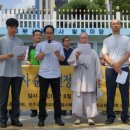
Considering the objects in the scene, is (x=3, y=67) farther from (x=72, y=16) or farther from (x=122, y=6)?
(x=122, y=6)

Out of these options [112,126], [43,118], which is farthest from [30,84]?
[112,126]

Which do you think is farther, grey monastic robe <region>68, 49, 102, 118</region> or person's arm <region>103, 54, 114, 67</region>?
grey monastic robe <region>68, 49, 102, 118</region>

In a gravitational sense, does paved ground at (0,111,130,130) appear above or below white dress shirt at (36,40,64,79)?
below

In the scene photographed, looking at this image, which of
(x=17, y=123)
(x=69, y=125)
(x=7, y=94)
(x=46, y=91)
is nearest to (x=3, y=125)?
(x=17, y=123)

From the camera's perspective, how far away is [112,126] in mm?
7785

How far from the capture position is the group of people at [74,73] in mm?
7562

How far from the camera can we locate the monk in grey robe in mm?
7855

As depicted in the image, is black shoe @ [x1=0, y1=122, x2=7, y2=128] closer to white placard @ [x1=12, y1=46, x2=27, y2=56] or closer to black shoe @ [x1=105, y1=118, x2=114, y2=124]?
white placard @ [x1=12, y1=46, x2=27, y2=56]

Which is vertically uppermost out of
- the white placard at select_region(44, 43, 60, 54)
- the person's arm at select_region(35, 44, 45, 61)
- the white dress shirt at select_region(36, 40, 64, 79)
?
the white placard at select_region(44, 43, 60, 54)

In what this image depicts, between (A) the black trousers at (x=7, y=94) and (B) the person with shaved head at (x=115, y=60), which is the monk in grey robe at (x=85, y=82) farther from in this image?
(A) the black trousers at (x=7, y=94)

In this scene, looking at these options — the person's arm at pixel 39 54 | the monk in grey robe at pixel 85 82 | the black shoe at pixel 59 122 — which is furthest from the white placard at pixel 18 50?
the black shoe at pixel 59 122

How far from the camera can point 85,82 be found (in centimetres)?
786

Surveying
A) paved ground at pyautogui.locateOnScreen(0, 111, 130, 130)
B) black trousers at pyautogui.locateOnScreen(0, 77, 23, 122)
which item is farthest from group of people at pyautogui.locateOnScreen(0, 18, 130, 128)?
paved ground at pyautogui.locateOnScreen(0, 111, 130, 130)

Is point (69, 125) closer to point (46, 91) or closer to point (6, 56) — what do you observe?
point (46, 91)
